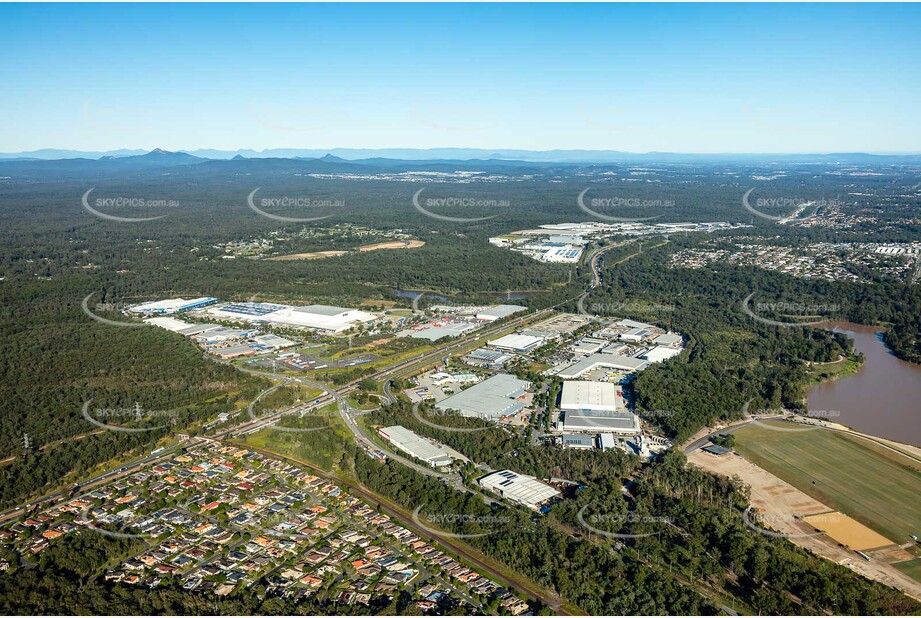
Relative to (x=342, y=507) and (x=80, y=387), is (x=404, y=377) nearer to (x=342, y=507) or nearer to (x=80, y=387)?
(x=342, y=507)

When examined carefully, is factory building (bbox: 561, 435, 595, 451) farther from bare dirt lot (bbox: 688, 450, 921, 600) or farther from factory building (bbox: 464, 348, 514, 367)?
factory building (bbox: 464, 348, 514, 367)

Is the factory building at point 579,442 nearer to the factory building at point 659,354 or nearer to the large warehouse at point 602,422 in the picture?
the large warehouse at point 602,422

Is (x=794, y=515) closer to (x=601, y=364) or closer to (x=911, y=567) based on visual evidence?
(x=911, y=567)

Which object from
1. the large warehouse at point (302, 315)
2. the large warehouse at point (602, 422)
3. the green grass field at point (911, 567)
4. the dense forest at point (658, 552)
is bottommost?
the green grass field at point (911, 567)

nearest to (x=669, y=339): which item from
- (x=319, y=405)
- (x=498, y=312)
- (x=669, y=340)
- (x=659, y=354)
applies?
(x=669, y=340)

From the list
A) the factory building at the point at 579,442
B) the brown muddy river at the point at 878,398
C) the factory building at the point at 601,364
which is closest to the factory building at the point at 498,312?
the factory building at the point at 601,364

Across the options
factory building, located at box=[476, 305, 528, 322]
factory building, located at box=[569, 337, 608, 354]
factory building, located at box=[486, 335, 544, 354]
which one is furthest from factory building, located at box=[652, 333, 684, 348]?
factory building, located at box=[476, 305, 528, 322]
